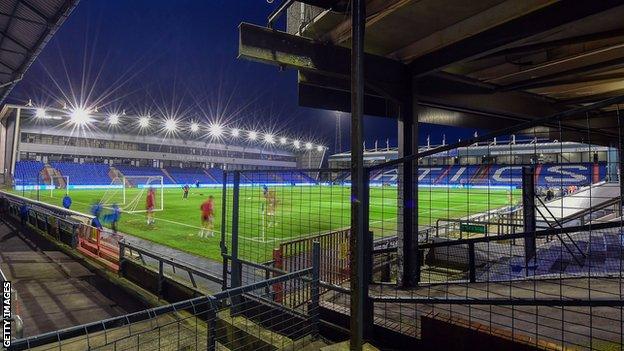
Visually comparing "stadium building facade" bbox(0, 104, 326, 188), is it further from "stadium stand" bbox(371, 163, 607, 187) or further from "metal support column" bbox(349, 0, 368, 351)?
"metal support column" bbox(349, 0, 368, 351)

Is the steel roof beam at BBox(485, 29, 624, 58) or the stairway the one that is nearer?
the steel roof beam at BBox(485, 29, 624, 58)

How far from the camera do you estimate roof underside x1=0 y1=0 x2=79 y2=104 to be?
1268cm

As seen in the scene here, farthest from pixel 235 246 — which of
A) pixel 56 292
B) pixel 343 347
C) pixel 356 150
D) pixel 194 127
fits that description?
pixel 194 127

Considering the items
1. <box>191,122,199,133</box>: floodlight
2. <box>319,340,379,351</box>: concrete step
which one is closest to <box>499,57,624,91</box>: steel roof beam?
<box>319,340,379,351</box>: concrete step

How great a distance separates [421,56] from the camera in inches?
253

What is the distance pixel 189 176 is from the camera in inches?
2987

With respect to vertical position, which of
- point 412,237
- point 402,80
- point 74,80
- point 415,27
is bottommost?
point 412,237

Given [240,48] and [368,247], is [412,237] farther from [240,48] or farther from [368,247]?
[240,48]

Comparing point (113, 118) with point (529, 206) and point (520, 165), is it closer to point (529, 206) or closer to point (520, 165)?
point (529, 206)

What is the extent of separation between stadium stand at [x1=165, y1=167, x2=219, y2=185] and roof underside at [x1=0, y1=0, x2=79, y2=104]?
56049 millimetres

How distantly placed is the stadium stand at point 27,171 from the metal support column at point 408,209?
2372 inches

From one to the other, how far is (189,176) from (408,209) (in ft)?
245

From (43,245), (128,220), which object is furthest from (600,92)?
(128,220)

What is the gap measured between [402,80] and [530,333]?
14.8 feet
